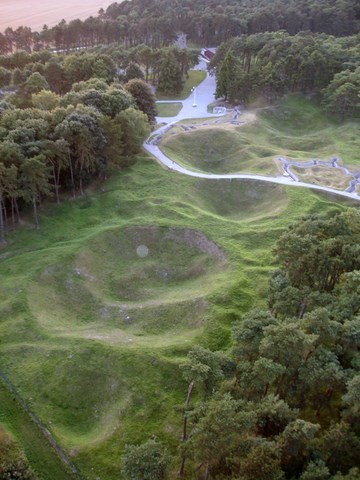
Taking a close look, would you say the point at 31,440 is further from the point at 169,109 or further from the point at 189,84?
the point at 189,84

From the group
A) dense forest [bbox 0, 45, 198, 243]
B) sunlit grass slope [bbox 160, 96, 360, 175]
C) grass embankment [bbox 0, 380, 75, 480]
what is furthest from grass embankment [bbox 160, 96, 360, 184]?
grass embankment [bbox 0, 380, 75, 480]

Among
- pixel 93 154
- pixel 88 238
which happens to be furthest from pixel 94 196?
pixel 88 238

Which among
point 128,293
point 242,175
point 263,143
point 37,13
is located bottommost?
point 128,293

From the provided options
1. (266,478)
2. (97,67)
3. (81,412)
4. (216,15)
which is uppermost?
(216,15)

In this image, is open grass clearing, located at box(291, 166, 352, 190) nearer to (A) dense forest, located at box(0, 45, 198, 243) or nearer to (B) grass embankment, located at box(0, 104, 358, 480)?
(B) grass embankment, located at box(0, 104, 358, 480)

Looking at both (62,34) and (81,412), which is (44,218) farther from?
(62,34)

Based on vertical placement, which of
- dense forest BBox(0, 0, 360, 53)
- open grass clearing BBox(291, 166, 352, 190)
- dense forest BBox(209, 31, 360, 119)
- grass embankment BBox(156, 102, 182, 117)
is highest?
dense forest BBox(0, 0, 360, 53)

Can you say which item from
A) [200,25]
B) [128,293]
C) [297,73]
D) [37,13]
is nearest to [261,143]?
[297,73]
